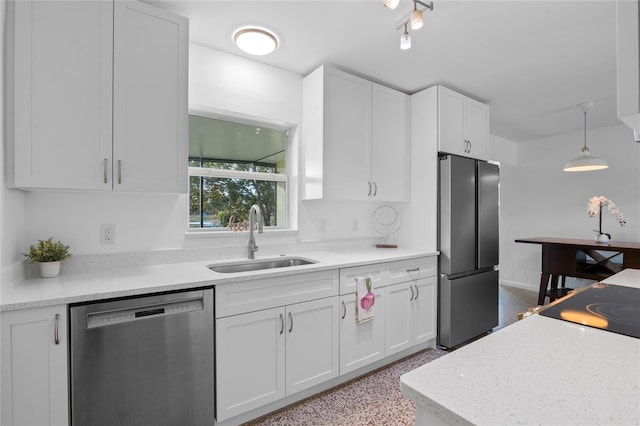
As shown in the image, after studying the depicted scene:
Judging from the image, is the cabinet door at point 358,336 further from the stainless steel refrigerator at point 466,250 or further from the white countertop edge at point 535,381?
the white countertop edge at point 535,381

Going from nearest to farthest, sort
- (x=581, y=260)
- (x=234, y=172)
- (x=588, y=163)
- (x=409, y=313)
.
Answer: (x=234, y=172) → (x=409, y=313) → (x=588, y=163) → (x=581, y=260)

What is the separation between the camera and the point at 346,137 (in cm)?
272

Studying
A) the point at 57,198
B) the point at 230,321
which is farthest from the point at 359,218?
the point at 57,198

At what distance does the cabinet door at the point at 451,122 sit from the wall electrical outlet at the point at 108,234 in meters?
2.74

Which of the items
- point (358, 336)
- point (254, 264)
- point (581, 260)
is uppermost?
point (254, 264)

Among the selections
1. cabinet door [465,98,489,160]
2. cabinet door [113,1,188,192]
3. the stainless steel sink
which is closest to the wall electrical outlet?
cabinet door [113,1,188,192]

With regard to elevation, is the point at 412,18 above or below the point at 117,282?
above

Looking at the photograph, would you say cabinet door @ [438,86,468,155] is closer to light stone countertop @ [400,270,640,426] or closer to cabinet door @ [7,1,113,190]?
light stone countertop @ [400,270,640,426]

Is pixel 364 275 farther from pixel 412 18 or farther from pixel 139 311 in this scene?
pixel 412 18

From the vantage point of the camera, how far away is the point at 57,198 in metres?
1.84

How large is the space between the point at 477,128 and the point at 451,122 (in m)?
0.49

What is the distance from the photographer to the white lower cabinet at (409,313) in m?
2.53

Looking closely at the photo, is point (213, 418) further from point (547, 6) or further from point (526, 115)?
point (526, 115)

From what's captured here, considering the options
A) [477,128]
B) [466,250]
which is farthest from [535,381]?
[477,128]
